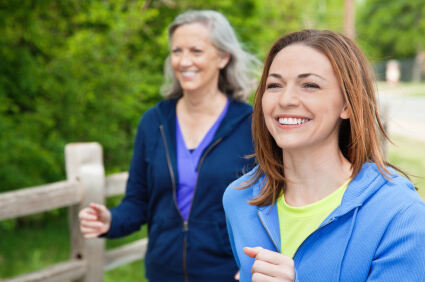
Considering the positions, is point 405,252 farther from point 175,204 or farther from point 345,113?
point 175,204

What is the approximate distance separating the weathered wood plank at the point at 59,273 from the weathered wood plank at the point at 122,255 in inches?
7.9

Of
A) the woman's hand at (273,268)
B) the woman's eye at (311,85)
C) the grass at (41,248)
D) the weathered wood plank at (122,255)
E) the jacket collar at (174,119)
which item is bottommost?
the grass at (41,248)

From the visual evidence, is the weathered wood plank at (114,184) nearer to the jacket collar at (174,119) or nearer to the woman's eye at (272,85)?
the jacket collar at (174,119)

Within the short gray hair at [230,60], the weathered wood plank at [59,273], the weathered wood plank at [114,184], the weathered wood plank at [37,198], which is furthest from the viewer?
the weathered wood plank at [114,184]

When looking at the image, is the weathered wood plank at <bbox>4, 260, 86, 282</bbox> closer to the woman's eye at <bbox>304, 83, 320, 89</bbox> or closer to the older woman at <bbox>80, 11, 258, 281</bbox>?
the older woman at <bbox>80, 11, 258, 281</bbox>

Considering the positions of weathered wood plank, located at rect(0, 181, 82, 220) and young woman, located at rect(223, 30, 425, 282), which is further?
weathered wood plank, located at rect(0, 181, 82, 220)

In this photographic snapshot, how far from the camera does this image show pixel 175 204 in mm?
2365

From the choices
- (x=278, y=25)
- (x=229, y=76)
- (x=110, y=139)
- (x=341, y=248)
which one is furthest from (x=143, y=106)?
(x=278, y=25)

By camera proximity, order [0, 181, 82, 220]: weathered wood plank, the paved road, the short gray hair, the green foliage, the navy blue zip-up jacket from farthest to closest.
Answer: the green foliage
the paved road
[0, 181, 82, 220]: weathered wood plank
the short gray hair
the navy blue zip-up jacket

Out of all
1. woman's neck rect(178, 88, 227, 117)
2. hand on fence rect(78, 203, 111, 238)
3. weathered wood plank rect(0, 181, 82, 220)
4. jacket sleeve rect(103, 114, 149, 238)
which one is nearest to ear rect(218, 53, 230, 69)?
woman's neck rect(178, 88, 227, 117)

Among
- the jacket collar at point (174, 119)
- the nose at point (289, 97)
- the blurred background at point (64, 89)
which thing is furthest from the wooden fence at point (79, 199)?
the nose at point (289, 97)

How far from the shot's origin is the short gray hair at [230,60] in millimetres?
2607

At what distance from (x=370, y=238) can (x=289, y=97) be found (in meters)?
0.43

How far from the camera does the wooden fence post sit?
3.13m
